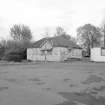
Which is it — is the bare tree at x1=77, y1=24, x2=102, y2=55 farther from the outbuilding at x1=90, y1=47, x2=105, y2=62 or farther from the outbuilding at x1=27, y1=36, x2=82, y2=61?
the outbuilding at x1=90, y1=47, x2=105, y2=62

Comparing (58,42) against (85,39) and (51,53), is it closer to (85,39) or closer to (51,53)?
(51,53)

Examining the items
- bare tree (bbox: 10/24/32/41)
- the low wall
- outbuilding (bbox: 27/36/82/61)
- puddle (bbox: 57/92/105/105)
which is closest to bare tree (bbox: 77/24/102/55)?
outbuilding (bbox: 27/36/82/61)

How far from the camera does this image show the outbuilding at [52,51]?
2759 centimetres

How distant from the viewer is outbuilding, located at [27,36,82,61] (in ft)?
90.5

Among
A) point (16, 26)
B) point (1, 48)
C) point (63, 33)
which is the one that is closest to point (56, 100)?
point (1, 48)

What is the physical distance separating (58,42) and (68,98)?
24241 millimetres

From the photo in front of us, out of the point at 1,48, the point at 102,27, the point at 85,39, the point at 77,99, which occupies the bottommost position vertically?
the point at 77,99

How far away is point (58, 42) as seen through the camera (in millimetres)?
29109

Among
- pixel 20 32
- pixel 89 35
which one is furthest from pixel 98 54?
pixel 20 32

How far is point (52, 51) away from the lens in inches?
1105

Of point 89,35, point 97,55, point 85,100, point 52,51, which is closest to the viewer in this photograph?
point 85,100

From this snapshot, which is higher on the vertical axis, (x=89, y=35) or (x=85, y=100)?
(x=89, y=35)

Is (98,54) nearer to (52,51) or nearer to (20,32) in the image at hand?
(52,51)

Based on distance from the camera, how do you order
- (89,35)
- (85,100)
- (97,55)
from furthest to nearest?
(89,35) < (97,55) < (85,100)
